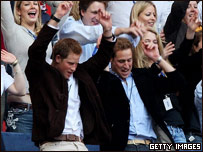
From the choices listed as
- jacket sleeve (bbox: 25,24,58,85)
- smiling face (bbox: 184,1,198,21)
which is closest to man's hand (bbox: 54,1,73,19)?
jacket sleeve (bbox: 25,24,58,85)

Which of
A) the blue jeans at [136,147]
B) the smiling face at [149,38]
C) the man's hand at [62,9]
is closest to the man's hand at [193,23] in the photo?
the smiling face at [149,38]

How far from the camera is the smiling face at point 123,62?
19.9 ft

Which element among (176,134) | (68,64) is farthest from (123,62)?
(176,134)

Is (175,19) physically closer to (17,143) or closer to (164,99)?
(164,99)

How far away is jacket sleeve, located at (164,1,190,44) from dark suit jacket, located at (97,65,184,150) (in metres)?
1.19

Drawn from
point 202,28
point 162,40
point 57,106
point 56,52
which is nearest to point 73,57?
point 56,52

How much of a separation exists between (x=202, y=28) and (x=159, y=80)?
1.41m

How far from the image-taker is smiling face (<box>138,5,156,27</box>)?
693 centimetres

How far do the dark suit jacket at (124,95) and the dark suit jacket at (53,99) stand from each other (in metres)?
0.36

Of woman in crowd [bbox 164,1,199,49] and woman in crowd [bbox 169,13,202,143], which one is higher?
woman in crowd [bbox 164,1,199,49]

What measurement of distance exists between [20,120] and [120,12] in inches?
89.2

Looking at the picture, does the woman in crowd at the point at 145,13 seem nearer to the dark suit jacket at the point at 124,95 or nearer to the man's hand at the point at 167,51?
the man's hand at the point at 167,51

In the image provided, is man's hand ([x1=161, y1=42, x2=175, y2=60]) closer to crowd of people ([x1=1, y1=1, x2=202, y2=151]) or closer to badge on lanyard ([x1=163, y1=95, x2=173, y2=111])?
crowd of people ([x1=1, y1=1, x2=202, y2=151])

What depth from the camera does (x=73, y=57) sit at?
18.0 ft
